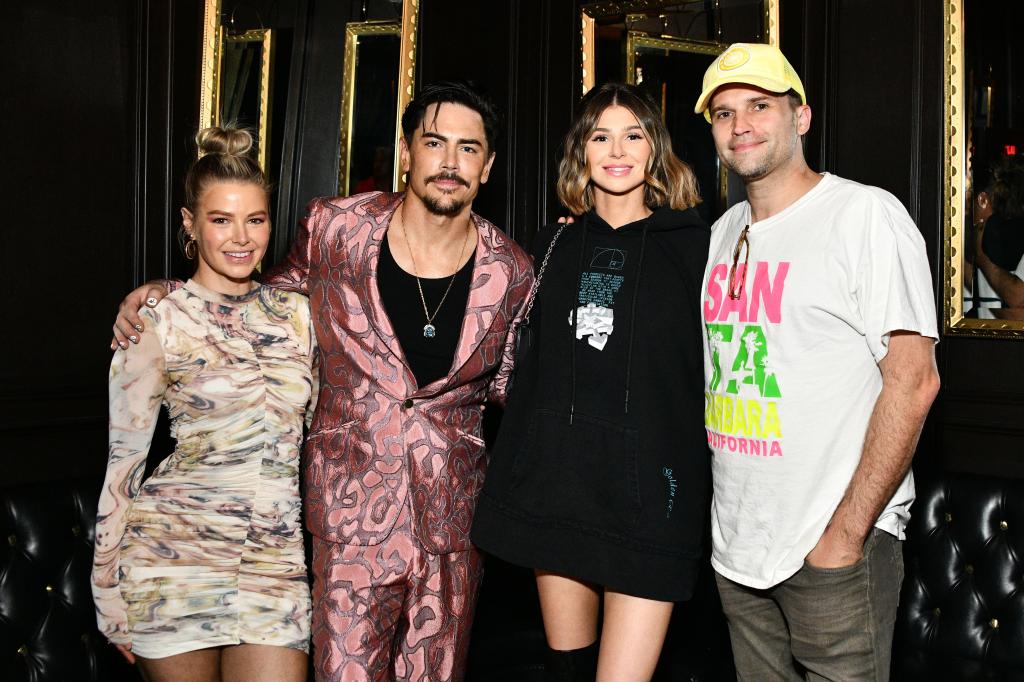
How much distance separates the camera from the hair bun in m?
2.40

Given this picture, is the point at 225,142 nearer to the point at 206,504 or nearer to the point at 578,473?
the point at 206,504

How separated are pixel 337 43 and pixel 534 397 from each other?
1806 mm

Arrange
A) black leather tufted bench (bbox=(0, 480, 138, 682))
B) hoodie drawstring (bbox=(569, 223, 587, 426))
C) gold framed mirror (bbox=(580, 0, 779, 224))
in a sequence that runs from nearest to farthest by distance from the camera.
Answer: hoodie drawstring (bbox=(569, 223, 587, 426)) < black leather tufted bench (bbox=(0, 480, 138, 682)) < gold framed mirror (bbox=(580, 0, 779, 224))

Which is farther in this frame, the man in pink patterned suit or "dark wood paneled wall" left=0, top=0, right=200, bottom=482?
"dark wood paneled wall" left=0, top=0, right=200, bottom=482

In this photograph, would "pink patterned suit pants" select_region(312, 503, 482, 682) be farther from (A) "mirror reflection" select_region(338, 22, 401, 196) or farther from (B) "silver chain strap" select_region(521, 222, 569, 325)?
(A) "mirror reflection" select_region(338, 22, 401, 196)

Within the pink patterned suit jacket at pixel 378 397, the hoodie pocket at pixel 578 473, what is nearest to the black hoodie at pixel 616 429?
the hoodie pocket at pixel 578 473

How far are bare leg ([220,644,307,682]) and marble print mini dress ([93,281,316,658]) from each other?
2cm

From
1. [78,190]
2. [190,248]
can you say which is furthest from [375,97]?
[190,248]

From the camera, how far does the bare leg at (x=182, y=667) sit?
217 centimetres

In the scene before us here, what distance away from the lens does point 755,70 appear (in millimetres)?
2152

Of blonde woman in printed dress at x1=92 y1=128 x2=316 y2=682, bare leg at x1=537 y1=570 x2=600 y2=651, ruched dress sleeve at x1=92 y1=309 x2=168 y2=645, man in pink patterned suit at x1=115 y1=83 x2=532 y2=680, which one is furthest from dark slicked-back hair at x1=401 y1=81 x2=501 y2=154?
bare leg at x1=537 y1=570 x2=600 y2=651

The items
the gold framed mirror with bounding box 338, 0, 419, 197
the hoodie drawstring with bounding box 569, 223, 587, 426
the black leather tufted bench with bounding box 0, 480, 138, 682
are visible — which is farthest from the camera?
the gold framed mirror with bounding box 338, 0, 419, 197

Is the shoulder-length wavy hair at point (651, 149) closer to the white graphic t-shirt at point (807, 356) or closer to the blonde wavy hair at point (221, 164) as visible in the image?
the white graphic t-shirt at point (807, 356)

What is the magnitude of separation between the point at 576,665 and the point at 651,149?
1.25 m
